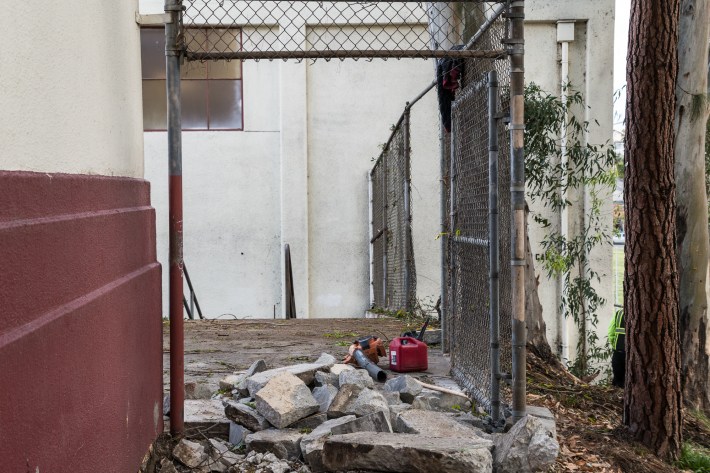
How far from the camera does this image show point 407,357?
21.7 feet

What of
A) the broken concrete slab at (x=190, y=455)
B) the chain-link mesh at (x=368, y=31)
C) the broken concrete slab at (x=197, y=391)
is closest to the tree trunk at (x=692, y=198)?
the chain-link mesh at (x=368, y=31)

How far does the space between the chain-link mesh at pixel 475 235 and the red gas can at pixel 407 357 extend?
267 millimetres

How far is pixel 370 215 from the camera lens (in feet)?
48.8

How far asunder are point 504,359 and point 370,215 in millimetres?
9016

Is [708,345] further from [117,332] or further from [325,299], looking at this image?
[325,299]

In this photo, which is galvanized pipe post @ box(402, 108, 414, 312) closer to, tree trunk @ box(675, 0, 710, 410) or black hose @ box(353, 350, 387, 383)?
tree trunk @ box(675, 0, 710, 410)

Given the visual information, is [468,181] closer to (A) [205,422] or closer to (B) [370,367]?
(B) [370,367]

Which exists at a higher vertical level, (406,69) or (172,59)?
(406,69)

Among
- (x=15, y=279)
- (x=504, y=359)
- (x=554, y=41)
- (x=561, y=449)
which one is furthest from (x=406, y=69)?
(x=15, y=279)

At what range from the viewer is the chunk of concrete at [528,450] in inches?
164

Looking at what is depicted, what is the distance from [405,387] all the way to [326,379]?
1.82 ft

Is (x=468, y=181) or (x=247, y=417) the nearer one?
(x=247, y=417)

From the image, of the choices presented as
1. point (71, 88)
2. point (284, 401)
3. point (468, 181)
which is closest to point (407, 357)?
point (468, 181)

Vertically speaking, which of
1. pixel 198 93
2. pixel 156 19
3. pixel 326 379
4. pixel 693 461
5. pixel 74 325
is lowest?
pixel 693 461
